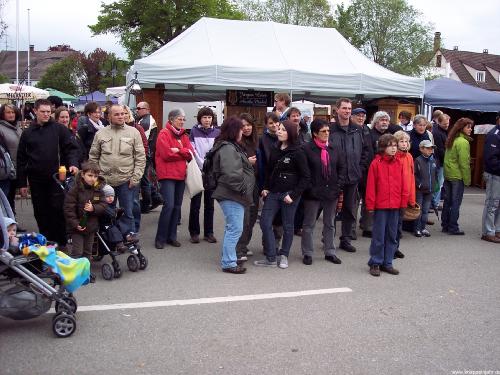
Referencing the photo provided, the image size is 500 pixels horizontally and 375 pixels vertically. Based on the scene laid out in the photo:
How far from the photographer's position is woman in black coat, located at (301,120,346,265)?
19.7ft

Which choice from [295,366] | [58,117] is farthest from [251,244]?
[295,366]

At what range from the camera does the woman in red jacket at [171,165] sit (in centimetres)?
655

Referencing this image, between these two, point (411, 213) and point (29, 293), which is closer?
point (29, 293)

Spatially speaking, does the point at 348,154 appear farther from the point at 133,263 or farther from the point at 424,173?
the point at 133,263

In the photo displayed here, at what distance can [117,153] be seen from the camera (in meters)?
5.97

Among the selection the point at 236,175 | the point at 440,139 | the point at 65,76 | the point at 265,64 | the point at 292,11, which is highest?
the point at 292,11

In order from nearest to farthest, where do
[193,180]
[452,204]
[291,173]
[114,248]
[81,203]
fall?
[81,203]
[114,248]
[291,173]
[193,180]
[452,204]

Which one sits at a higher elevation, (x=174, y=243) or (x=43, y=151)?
(x=43, y=151)

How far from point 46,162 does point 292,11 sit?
43662 mm

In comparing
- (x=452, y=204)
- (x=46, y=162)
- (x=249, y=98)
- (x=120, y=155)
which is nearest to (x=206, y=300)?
(x=120, y=155)

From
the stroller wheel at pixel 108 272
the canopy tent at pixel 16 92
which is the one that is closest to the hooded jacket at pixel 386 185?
the stroller wheel at pixel 108 272

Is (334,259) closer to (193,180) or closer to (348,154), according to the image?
(348,154)

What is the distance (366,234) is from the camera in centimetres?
781

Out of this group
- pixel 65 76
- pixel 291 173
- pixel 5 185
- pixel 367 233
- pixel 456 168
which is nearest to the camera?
pixel 291 173
